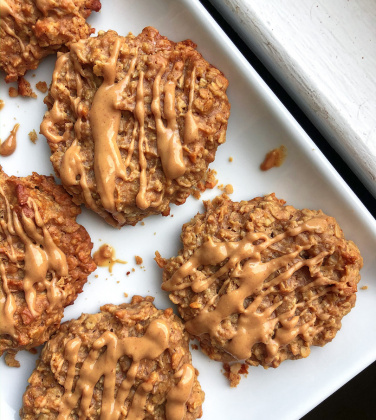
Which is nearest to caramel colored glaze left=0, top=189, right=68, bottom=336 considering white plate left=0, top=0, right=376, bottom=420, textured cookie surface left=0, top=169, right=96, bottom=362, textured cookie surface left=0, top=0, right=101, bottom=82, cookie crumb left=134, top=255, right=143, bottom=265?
textured cookie surface left=0, top=169, right=96, bottom=362

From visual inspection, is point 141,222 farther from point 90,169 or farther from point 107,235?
point 90,169

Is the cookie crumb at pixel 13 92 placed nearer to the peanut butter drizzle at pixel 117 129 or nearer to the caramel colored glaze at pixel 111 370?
the peanut butter drizzle at pixel 117 129

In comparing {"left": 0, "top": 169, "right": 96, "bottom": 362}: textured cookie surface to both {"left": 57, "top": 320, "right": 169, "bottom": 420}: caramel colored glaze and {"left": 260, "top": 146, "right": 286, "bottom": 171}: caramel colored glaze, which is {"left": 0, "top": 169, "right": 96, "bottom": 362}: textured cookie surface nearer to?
{"left": 57, "top": 320, "right": 169, "bottom": 420}: caramel colored glaze

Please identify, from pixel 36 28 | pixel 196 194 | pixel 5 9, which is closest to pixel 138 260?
pixel 196 194

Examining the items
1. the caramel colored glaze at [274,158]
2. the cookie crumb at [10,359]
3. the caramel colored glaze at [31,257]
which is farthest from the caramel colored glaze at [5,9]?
the cookie crumb at [10,359]

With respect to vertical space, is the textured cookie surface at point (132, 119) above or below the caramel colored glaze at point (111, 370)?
above

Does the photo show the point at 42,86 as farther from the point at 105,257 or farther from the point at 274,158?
the point at 274,158
